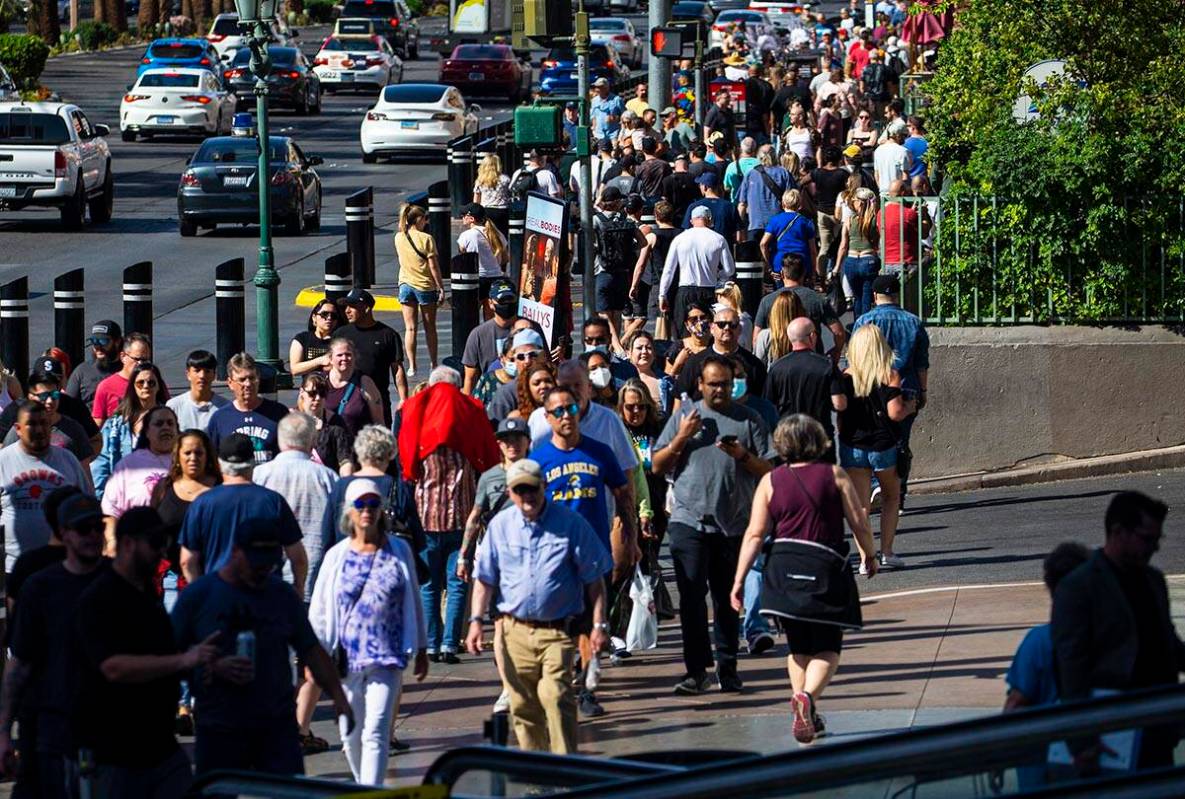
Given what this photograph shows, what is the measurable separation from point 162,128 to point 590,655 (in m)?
39.0

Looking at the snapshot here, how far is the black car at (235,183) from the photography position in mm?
30922

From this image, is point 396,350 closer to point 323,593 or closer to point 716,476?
point 716,476

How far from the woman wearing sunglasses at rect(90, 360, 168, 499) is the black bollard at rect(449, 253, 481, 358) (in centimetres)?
853

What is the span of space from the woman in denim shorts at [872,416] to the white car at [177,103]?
1356 inches

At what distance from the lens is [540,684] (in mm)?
9227

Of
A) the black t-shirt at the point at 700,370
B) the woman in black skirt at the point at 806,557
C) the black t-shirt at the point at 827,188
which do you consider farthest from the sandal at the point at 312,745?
the black t-shirt at the point at 827,188

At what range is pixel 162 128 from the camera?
1857 inches

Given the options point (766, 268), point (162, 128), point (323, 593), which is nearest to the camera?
point (323, 593)

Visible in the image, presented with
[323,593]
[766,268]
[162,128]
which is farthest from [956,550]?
[162,128]

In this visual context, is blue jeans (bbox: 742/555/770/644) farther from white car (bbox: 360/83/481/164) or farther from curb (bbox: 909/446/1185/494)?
white car (bbox: 360/83/481/164)

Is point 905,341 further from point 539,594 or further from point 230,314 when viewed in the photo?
point 230,314

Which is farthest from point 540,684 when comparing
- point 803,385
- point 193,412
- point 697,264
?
point 697,264

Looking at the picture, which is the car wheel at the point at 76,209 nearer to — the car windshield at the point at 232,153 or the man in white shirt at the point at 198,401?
the car windshield at the point at 232,153

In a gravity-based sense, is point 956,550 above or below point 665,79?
below
